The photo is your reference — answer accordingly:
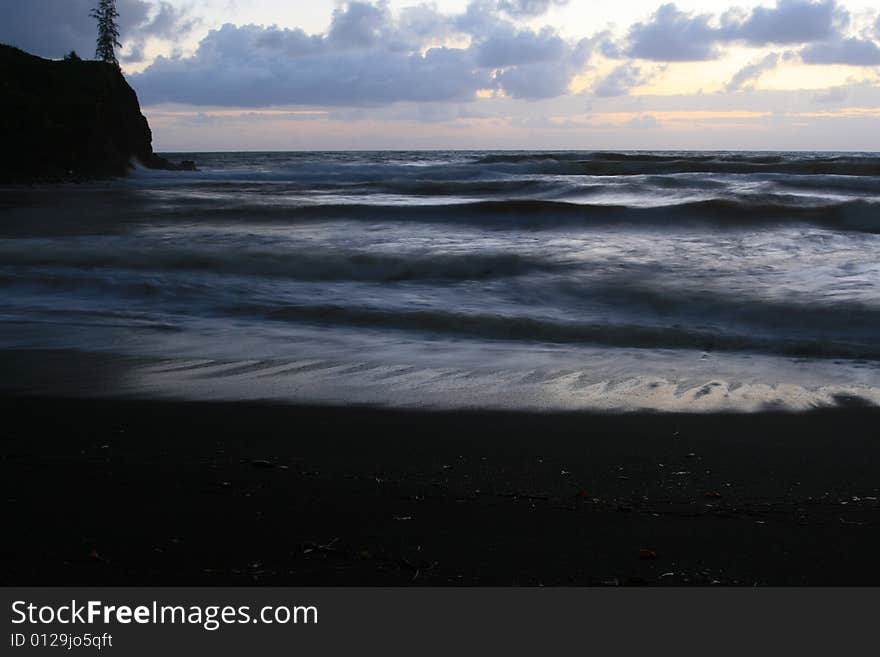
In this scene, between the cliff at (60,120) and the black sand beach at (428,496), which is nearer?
the black sand beach at (428,496)

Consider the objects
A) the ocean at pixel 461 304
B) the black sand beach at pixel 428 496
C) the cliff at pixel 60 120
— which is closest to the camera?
the black sand beach at pixel 428 496

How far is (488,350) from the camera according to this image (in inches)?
220

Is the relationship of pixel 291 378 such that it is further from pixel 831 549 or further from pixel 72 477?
pixel 831 549

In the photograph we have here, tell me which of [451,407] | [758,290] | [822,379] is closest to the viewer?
[451,407]

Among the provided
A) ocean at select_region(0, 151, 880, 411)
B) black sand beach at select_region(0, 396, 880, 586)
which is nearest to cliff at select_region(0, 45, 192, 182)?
ocean at select_region(0, 151, 880, 411)

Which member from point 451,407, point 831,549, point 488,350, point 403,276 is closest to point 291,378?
point 451,407

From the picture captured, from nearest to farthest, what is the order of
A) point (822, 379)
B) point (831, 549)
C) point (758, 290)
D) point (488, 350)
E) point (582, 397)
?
point (831, 549) < point (582, 397) < point (822, 379) < point (488, 350) < point (758, 290)

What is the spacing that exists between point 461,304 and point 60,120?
82.2 feet

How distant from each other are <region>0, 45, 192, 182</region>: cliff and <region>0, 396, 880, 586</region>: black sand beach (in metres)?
25.3

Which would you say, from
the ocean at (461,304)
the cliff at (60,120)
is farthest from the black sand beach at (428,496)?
the cliff at (60,120)

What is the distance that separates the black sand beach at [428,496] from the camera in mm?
2311

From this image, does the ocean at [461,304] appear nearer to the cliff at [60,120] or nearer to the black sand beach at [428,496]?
the black sand beach at [428,496]

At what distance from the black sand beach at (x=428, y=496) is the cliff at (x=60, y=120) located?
82.9 ft
